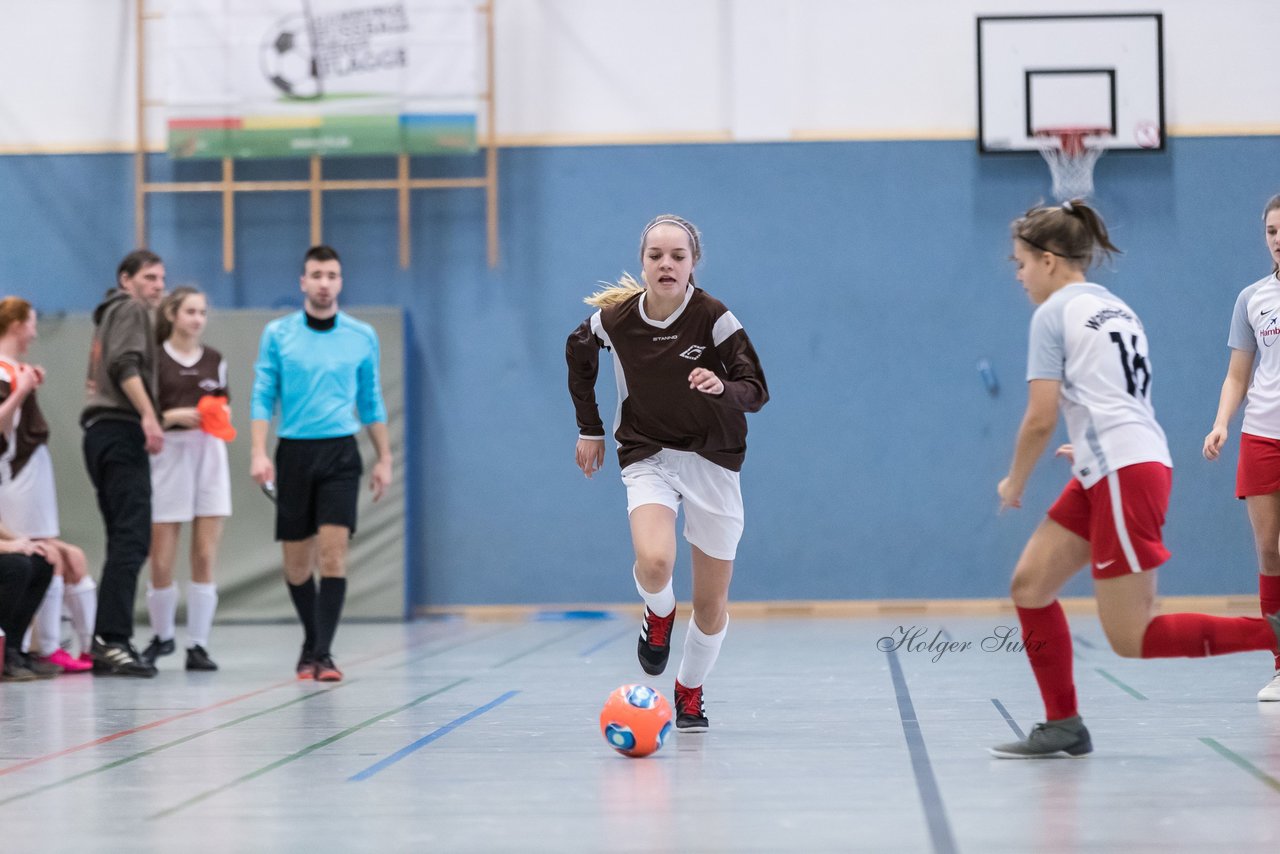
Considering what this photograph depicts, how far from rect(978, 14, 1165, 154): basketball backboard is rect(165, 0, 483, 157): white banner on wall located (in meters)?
3.95

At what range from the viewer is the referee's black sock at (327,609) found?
20.8 ft

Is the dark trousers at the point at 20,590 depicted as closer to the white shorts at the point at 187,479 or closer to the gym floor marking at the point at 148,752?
the white shorts at the point at 187,479

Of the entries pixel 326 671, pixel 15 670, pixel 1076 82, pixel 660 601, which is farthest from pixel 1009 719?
pixel 1076 82

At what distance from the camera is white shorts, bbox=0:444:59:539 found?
22.5 ft

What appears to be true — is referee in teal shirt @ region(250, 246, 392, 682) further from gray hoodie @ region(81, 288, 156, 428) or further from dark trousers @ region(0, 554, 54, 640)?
dark trousers @ region(0, 554, 54, 640)

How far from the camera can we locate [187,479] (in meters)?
7.11

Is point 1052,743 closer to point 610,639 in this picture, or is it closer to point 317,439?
point 317,439

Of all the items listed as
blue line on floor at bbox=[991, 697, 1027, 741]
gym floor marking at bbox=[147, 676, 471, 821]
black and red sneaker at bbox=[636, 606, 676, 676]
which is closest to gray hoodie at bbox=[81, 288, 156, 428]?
gym floor marking at bbox=[147, 676, 471, 821]

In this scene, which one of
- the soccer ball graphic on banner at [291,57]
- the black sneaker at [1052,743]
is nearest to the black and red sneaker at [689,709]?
the black sneaker at [1052,743]

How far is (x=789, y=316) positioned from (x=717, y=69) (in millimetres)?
2004

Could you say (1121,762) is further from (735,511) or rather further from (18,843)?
(18,843)

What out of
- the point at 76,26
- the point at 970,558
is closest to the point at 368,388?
the point at 970,558

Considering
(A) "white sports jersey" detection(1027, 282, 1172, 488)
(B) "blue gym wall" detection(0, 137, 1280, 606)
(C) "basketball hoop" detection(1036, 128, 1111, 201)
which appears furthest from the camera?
(B) "blue gym wall" detection(0, 137, 1280, 606)

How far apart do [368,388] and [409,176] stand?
15.9 ft
